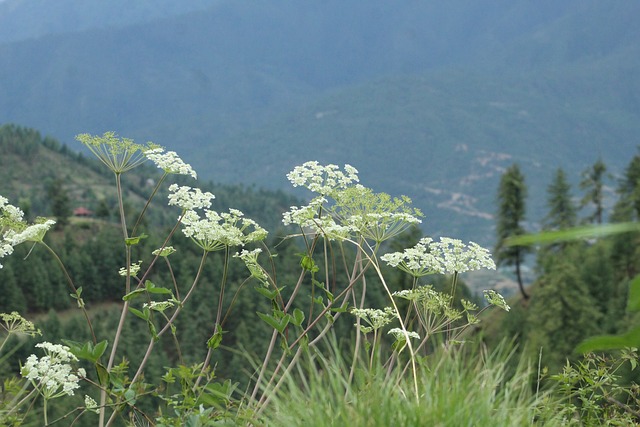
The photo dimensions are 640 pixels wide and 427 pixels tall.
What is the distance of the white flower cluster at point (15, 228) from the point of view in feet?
13.5

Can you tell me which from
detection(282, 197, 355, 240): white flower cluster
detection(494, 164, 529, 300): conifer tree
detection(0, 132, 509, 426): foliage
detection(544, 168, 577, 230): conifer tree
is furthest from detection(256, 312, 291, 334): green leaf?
detection(544, 168, 577, 230): conifer tree

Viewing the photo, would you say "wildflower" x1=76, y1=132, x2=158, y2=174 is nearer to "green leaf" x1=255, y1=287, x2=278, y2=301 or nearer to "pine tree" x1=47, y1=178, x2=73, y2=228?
"green leaf" x1=255, y1=287, x2=278, y2=301

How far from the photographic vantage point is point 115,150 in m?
4.27

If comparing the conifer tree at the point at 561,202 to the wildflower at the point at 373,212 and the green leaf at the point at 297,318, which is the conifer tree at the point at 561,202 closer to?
the wildflower at the point at 373,212

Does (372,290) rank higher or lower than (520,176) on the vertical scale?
lower

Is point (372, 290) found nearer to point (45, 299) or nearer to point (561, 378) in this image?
point (45, 299)

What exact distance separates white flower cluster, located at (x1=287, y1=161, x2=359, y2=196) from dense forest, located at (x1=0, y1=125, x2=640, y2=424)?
1032 mm

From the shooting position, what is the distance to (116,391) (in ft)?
12.7

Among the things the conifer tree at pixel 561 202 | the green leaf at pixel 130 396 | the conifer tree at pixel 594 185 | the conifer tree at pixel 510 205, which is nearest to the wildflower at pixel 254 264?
the green leaf at pixel 130 396

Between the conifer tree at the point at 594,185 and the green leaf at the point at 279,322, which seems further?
the conifer tree at the point at 594,185

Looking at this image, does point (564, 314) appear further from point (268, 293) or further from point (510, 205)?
point (268, 293)

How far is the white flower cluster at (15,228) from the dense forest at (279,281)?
102 inches

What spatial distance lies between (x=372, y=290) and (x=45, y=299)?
49893 millimetres

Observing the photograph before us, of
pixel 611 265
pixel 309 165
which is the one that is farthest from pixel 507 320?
pixel 309 165
